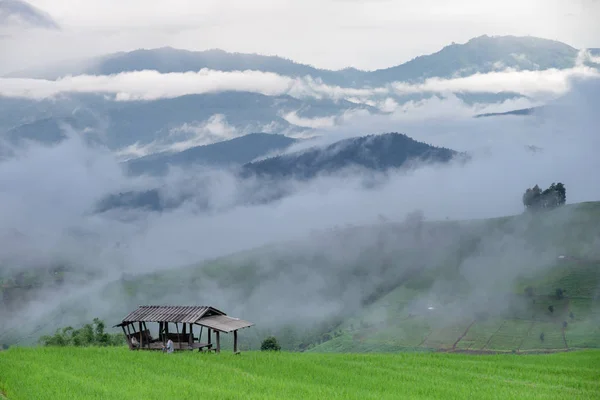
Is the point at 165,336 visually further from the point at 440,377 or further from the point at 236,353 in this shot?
the point at 440,377

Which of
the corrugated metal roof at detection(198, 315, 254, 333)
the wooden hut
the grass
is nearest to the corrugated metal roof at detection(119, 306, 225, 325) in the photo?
the wooden hut

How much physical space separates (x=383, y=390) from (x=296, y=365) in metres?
11.8

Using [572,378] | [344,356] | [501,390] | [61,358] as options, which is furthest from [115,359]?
[572,378]

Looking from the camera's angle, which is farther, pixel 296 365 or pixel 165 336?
pixel 165 336

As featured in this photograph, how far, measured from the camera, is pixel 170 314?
67.4 metres

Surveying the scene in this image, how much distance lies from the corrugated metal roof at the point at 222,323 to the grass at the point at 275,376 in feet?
8.20

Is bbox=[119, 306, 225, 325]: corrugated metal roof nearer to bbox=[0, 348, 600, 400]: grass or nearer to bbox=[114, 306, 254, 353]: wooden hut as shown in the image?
bbox=[114, 306, 254, 353]: wooden hut

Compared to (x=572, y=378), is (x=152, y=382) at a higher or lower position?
higher

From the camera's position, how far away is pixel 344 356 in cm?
7044

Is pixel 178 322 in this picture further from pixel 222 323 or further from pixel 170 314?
pixel 222 323

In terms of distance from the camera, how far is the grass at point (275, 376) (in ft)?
156

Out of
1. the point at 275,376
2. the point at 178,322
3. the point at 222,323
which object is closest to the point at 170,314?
the point at 178,322

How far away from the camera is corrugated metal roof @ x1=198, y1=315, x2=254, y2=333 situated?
65062 mm

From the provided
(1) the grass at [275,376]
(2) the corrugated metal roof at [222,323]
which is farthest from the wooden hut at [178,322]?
(1) the grass at [275,376]
